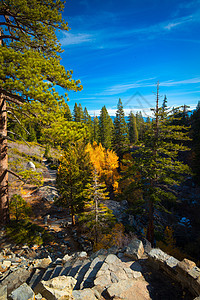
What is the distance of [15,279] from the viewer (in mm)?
5445

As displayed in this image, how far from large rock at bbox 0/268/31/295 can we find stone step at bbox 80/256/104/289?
2.20m

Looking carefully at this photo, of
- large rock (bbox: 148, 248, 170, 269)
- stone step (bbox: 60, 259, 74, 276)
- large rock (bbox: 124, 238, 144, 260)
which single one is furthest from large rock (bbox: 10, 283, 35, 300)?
large rock (bbox: 148, 248, 170, 269)

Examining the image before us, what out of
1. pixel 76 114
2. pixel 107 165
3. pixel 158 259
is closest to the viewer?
pixel 158 259

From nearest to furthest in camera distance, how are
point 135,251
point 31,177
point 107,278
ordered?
1. point 107,278
2. point 135,251
3. point 31,177

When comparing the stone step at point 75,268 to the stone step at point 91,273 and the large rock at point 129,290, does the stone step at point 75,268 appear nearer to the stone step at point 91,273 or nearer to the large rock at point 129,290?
the stone step at point 91,273

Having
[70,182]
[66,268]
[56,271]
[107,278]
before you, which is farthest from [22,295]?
[70,182]

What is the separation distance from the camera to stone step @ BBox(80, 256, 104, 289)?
513 cm

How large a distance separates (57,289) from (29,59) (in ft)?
25.8

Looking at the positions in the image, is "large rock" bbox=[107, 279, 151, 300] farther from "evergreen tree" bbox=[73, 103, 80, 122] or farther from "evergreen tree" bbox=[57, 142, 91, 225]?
"evergreen tree" bbox=[73, 103, 80, 122]

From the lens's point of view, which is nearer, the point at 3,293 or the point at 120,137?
the point at 3,293

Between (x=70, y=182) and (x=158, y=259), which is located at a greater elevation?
(x=70, y=182)

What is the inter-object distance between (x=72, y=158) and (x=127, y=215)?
412 inches

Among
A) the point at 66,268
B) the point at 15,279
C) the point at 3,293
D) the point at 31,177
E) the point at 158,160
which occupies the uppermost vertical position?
the point at 158,160

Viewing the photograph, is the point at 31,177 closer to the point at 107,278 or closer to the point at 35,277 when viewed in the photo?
the point at 35,277
